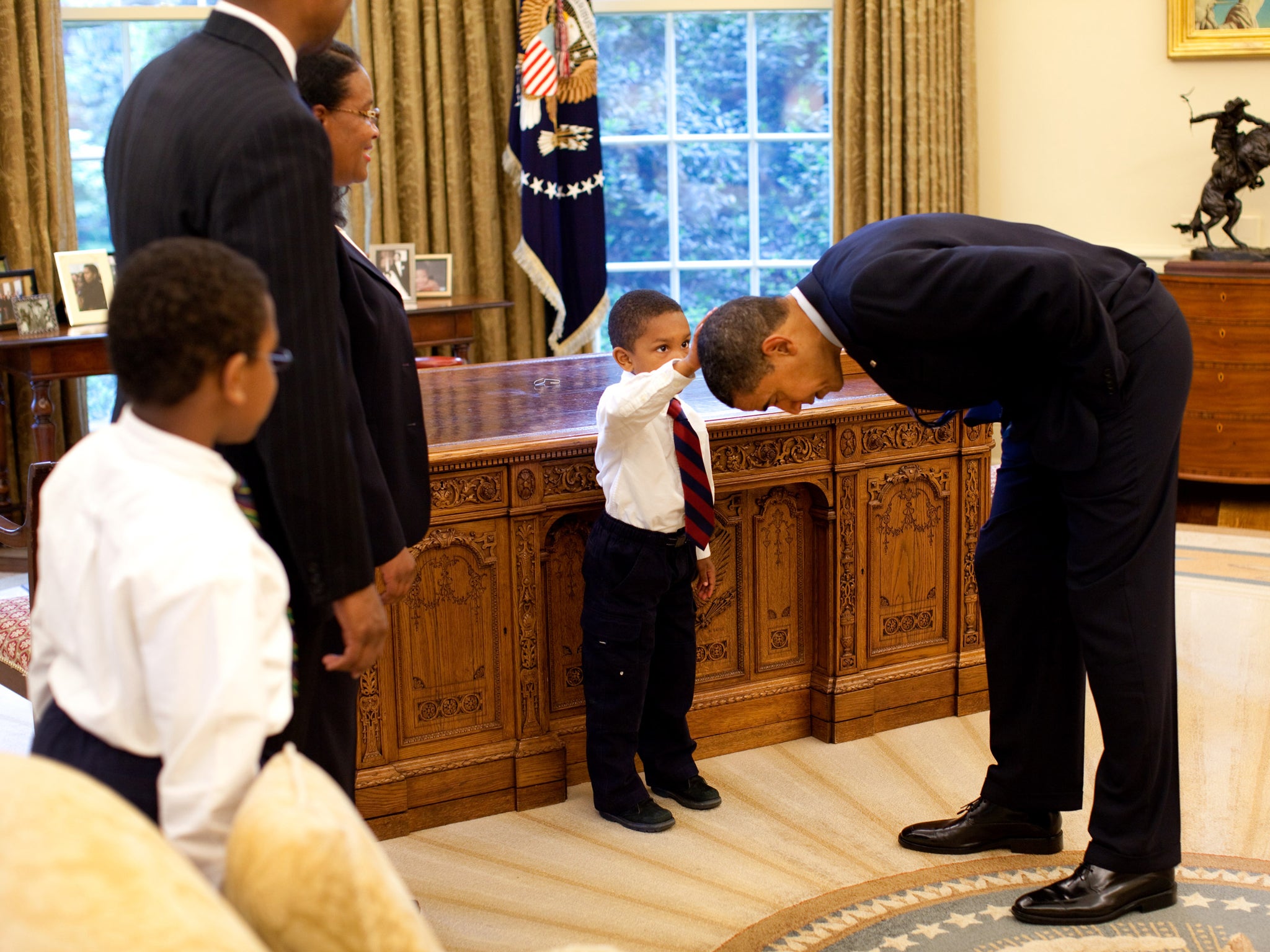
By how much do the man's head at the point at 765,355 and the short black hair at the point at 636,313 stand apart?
0.41 meters

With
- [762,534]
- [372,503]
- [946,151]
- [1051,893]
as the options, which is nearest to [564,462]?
[762,534]

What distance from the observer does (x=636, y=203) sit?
6891 millimetres

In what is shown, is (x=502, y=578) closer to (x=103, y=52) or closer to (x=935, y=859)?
(x=935, y=859)

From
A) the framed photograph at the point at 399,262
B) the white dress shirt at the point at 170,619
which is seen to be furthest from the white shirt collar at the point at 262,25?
the framed photograph at the point at 399,262

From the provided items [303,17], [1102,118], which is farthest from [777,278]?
[303,17]

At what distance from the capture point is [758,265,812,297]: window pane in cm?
713

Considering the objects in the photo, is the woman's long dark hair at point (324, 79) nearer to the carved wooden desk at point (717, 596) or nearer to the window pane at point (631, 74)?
the carved wooden desk at point (717, 596)

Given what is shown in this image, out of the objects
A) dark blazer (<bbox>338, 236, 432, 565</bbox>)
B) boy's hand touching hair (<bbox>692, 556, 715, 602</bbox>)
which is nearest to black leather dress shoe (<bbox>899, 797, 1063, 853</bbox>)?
boy's hand touching hair (<bbox>692, 556, 715, 602</bbox>)

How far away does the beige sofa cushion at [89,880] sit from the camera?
946 mm

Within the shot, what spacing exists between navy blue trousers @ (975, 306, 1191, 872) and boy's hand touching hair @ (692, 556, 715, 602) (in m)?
0.62

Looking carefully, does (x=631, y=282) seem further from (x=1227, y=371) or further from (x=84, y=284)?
(x=1227, y=371)

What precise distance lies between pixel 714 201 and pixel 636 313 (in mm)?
4368

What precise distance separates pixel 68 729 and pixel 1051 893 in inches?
75.2

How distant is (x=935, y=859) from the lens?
277cm
